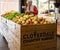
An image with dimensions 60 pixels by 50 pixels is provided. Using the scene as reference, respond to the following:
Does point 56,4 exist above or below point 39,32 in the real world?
above

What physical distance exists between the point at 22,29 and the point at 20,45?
0.28 m

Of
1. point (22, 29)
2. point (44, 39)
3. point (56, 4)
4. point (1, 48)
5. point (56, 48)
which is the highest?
point (56, 4)

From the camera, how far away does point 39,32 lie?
8.77ft

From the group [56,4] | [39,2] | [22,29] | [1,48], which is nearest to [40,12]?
[39,2]

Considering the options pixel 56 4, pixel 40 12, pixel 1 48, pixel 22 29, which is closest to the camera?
pixel 22 29

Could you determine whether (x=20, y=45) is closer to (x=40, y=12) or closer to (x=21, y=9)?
(x=40, y=12)

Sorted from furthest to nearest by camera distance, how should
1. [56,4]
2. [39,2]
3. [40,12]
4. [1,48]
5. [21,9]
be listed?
[21,9]
[39,2]
[40,12]
[56,4]
[1,48]

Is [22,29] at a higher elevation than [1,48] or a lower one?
higher

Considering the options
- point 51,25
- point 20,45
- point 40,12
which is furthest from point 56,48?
point 40,12

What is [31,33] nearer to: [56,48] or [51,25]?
[51,25]

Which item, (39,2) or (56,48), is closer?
(56,48)

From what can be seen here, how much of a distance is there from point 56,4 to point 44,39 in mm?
2670

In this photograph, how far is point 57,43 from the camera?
303cm

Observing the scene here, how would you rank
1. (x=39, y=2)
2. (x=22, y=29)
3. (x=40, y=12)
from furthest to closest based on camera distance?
(x=39, y=2), (x=40, y=12), (x=22, y=29)
